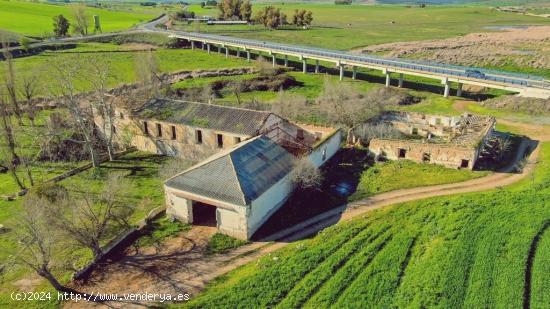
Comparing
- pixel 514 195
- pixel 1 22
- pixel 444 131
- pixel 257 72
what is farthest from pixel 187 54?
pixel 514 195

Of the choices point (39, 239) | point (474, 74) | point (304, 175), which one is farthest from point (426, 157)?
point (474, 74)

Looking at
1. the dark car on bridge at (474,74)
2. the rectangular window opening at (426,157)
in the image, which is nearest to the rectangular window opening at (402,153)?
the rectangular window opening at (426,157)

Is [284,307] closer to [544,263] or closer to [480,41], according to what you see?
[544,263]

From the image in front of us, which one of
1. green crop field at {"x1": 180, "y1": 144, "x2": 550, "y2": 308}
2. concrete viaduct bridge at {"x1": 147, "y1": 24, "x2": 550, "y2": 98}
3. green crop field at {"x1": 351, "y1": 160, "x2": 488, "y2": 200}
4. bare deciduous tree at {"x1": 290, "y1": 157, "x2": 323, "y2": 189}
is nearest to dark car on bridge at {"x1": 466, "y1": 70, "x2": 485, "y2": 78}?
concrete viaduct bridge at {"x1": 147, "y1": 24, "x2": 550, "y2": 98}

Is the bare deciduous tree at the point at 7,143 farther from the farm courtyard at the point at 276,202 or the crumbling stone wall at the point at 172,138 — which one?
the crumbling stone wall at the point at 172,138

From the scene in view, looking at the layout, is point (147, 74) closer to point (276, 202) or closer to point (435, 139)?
point (276, 202)

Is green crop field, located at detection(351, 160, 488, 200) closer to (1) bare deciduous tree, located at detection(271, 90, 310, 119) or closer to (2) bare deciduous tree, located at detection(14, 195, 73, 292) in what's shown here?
(1) bare deciduous tree, located at detection(271, 90, 310, 119)
